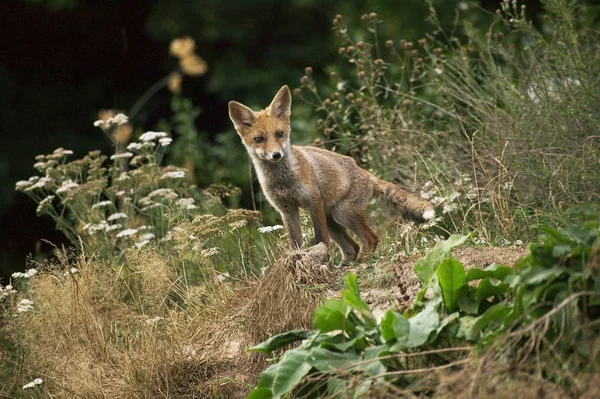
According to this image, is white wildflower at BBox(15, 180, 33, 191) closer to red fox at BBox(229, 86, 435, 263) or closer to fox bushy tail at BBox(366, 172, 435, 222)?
red fox at BBox(229, 86, 435, 263)

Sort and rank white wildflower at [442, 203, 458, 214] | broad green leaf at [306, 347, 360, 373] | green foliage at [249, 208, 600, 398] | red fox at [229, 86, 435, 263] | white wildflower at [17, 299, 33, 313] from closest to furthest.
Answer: green foliage at [249, 208, 600, 398], broad green leaf at [306, 347, 360, 373], white wildflower at [17, 299, 33, 313], white wildflower at [442, 203, 458, 214], red fox at [229, 86, 435, 263]

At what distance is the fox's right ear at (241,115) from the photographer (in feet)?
23.7

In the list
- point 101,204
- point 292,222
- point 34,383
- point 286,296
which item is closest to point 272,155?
point 292,222

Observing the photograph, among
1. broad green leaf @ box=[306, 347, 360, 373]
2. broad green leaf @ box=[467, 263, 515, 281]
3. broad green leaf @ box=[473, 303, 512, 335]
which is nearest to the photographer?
broad green leaf @ box=[473, 303, 512, 335]

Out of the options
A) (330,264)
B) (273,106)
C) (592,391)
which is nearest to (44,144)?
(273,106)

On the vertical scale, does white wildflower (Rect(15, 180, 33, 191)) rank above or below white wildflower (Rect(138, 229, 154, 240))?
above

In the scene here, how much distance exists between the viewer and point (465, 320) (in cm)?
445

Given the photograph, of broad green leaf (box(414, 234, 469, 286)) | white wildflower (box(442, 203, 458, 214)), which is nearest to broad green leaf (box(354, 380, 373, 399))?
broad green leaf (box(414, 234, 469, 286))

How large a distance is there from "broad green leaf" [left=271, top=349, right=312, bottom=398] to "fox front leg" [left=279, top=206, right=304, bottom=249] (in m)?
2.38

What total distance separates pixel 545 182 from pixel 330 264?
1.68 meters

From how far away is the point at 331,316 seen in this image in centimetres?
465

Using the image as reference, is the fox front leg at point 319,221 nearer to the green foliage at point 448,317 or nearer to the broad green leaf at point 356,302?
the green foliage at point 448,317

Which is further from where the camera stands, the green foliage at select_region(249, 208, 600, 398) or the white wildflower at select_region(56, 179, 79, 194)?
the white wildflower at select_region(56, 179, 79, 194)

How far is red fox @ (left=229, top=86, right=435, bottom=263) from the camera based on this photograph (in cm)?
696
